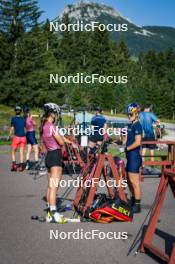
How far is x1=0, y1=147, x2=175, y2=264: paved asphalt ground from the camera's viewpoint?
20.5 feet

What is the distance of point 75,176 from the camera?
14281 mm

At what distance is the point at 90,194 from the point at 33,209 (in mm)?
Answer: 1399

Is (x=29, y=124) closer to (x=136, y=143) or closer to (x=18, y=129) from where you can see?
(x=18, y=129)

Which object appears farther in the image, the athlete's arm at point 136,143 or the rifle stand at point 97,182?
the athlete's arm at point 136,143

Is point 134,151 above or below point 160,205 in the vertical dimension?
above

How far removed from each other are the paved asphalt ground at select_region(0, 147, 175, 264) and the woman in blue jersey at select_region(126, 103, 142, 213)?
329mm

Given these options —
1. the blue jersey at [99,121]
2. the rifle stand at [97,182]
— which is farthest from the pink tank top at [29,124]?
the rifle stand at [97,182]

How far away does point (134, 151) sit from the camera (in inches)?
358

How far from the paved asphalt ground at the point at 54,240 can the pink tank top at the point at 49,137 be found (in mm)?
1197

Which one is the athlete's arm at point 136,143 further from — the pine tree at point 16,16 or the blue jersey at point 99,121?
the pine tree at point 16,16

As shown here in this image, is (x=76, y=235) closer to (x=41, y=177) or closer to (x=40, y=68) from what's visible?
(x=41, y=177)

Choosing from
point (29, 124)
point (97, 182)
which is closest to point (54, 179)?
point (97, 182)

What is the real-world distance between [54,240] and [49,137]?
6.12 feet

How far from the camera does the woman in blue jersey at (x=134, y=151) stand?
8.98 meters
